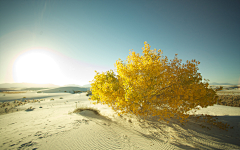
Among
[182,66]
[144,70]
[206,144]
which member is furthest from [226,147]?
[144,70]

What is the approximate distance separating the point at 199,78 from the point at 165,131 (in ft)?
12.9

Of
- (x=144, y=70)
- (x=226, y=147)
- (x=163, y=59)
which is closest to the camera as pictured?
(x=226, y=147)

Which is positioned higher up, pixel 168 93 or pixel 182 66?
Answer: pixel 182 66

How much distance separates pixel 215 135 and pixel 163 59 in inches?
212

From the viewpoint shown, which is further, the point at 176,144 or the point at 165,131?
the point at 165,131

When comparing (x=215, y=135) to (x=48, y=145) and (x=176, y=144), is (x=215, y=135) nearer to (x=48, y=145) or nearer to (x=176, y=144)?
(x=176, y=144)

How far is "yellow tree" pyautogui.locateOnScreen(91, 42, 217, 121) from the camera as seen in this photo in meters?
5.04

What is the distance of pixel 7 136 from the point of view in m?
4.41

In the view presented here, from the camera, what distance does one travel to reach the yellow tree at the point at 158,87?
5.04 metres

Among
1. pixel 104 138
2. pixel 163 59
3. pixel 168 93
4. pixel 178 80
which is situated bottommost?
pixel 104 138

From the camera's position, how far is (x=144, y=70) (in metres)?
5.21

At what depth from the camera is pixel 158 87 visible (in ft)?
18.8

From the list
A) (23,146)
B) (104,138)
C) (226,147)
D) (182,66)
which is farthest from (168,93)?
(23,146)

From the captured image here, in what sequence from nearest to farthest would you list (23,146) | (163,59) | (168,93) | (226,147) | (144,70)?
(23,146), (226,147), (144,70), (168,93), (163,59)
